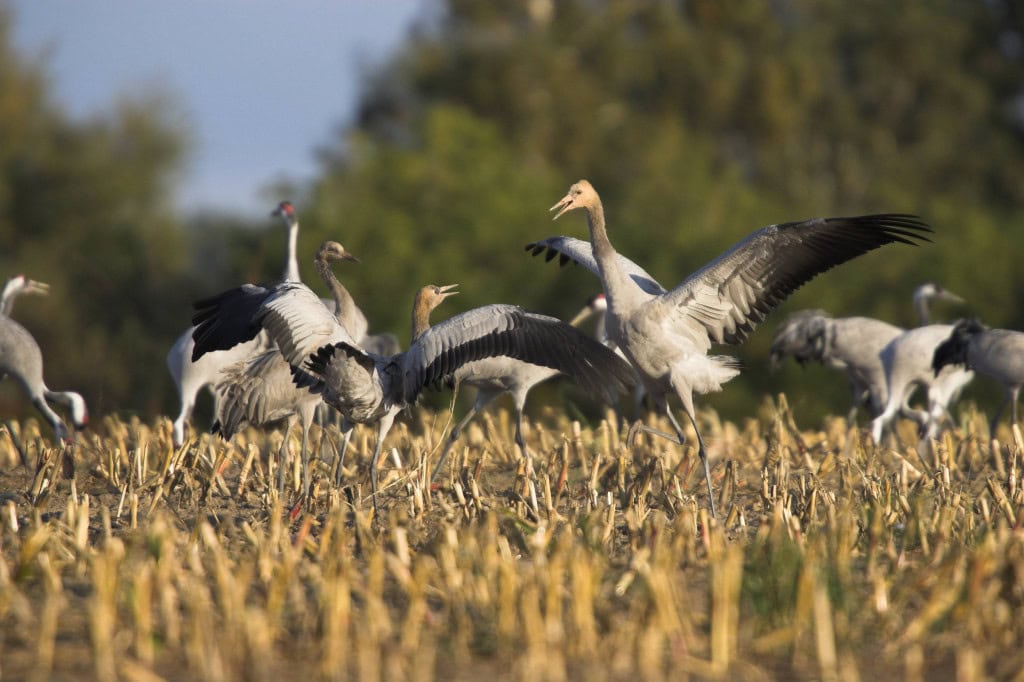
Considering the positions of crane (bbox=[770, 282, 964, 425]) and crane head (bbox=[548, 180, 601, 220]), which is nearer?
crane head (bbox=[548, 180, 601, 220])

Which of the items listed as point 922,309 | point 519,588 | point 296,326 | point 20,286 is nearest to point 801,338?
point 922,309

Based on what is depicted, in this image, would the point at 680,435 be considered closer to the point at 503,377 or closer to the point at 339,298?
the point at 503,377

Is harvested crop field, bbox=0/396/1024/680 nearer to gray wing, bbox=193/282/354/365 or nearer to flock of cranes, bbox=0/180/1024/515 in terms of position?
flock of cranes, bbox=0/180/1024/515

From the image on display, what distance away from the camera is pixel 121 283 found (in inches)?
725

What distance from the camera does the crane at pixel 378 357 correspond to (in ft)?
19.5

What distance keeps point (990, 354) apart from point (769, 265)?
2615 mm

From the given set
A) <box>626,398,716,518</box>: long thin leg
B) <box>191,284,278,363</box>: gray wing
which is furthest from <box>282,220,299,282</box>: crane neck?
<box>626,398,716,518</box>: long thin leg

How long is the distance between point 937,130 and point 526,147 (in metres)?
11.3

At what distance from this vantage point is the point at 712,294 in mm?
6496

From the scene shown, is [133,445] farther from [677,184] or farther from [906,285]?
[677,184]

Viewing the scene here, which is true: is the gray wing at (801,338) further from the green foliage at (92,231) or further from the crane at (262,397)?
the green foliage at (92,231)

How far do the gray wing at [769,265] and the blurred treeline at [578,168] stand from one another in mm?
5412

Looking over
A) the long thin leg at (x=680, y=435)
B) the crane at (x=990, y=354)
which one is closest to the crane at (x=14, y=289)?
the long thin leg at (x=680, y=435)

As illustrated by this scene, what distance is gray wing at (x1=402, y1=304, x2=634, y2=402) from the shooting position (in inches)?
233
